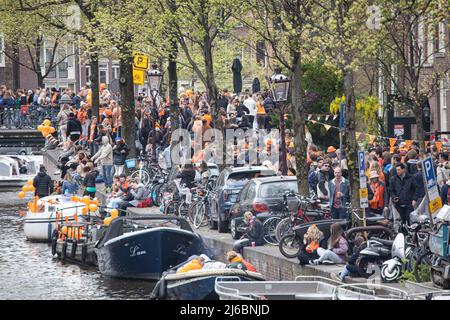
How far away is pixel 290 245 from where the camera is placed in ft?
99.8

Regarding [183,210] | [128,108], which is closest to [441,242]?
[183,210]

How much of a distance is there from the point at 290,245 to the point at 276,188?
4.46 m

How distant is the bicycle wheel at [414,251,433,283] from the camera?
81.7ft

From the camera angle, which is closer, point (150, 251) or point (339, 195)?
point (339, 195)

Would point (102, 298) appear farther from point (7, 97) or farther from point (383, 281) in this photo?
point (7, 97)

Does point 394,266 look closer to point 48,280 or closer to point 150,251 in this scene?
point 150,251

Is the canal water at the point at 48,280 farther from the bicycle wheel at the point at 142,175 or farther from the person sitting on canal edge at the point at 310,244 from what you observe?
the bicycle wheel at the point at 142,175

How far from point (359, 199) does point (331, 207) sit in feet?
6.17

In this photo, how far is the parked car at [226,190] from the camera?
37.1 metres

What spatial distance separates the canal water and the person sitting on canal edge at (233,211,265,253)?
2319 mm

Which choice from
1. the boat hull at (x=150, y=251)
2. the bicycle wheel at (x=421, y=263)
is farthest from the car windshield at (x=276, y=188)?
the bicycle wheel at (x=421, y=263)

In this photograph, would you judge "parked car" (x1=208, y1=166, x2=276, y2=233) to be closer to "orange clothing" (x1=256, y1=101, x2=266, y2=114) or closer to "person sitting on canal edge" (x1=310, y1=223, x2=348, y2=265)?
"person sitting on canal edge" (x1=310, y1=223, x2=348, y2=265)

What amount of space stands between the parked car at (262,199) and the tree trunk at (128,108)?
1667 cm

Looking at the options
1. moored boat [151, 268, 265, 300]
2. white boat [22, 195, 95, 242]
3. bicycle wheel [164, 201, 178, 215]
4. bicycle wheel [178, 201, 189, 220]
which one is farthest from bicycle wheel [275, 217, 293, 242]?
white boat [22, 195, 95, 242]
